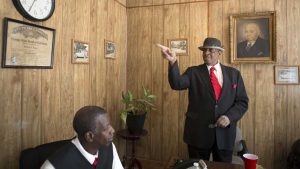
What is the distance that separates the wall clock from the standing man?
942mm

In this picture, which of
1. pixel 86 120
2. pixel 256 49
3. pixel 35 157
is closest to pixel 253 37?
pixel 256 49

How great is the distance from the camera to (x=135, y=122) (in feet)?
9.04

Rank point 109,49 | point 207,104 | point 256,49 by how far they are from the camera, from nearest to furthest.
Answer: point 207,104 < point 256,49 < point 109,49

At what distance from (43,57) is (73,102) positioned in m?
0.55

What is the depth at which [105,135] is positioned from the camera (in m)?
1.18

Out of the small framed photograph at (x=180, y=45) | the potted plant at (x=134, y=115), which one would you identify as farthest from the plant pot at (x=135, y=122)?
the small framed photograph at (x=180, y=45)

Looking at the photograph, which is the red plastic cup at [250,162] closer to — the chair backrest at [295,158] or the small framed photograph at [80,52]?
the chair backrest at [295,158]

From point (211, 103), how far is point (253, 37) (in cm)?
119

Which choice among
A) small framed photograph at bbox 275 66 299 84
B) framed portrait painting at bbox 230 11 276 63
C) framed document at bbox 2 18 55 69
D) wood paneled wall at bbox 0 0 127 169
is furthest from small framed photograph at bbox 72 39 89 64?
small framed photograph at bbox 275 66 299 84

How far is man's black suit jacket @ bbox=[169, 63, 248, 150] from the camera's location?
2.08 meters

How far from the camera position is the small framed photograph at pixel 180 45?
313 centimetres

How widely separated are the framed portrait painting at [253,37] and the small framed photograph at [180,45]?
1.74 feet

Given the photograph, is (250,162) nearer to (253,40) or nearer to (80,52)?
(80,52)

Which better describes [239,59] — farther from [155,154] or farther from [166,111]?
[155,154]
